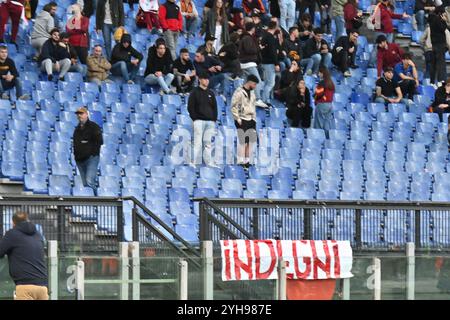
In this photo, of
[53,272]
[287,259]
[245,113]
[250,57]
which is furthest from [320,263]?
[250,57]

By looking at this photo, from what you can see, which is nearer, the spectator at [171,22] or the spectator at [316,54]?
the spectator at [171,22]

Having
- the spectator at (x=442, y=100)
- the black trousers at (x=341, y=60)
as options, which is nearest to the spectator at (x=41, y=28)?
the black trousers at (x=341, y=60)

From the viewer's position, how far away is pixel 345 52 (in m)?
31.6

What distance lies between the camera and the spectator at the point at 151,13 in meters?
30.2

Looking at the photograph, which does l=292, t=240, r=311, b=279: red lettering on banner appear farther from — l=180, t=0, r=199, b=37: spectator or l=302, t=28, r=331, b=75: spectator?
l=180, t=0, r=199, b=37: spectator

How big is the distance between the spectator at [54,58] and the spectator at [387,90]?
6144mm

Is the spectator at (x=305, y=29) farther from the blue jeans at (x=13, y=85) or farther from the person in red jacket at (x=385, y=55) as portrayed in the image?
the blue jeans at (x=13, y=85)

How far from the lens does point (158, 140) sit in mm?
26828

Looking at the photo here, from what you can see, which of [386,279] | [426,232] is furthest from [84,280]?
[426,232]

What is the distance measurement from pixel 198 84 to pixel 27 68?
293 centimetres

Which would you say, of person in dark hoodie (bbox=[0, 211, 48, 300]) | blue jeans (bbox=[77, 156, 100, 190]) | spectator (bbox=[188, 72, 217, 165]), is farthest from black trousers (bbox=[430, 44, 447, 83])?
person in dark hoodie (bbox=[0, 211, 48, 300])

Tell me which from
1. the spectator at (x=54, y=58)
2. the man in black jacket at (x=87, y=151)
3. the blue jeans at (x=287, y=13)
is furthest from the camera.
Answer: the blue jeans at (x=287, y=13)

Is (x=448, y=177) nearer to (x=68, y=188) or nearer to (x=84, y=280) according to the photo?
(x=68, y=188)

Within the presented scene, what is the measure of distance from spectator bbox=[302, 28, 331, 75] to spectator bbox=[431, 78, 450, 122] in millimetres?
2095
